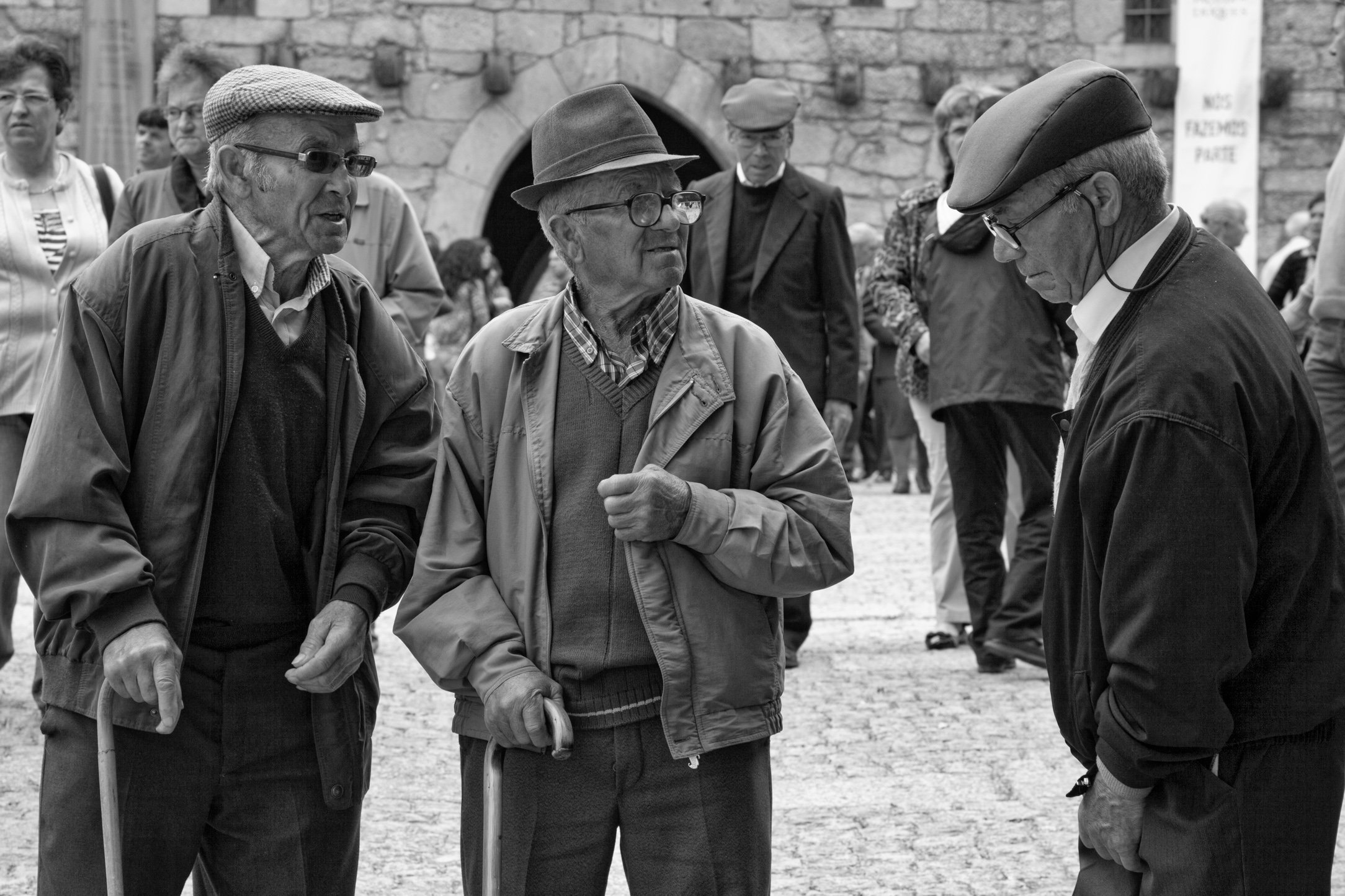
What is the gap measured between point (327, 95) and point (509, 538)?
0.82 m

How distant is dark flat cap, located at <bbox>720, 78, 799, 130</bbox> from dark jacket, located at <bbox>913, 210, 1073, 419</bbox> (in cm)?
76

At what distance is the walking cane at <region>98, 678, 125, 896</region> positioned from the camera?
2748 millimetres

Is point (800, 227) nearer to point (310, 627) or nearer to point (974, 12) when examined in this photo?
point (310, 627)

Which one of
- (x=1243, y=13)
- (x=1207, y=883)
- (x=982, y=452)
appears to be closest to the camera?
(x=1207, y=883)

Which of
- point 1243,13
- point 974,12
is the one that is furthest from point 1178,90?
point 974,12

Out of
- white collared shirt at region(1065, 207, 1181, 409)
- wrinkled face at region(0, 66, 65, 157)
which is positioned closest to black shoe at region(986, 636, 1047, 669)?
wrinkled face at region(0, 66, 65, 157)

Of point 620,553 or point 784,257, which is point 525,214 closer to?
point 784,257

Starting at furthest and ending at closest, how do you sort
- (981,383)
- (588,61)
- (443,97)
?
(588,61)
(443,97)
(981,383)

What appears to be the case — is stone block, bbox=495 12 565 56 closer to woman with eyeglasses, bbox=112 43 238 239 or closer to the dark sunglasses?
woman with eyeglasses, bbox=112 43 238 239

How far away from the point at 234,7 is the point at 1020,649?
10143mm

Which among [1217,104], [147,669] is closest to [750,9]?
[1217,104]

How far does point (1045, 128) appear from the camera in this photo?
2490mm

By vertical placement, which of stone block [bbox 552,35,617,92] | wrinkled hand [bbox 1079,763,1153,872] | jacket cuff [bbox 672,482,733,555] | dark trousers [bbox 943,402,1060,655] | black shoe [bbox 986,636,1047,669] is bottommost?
black shoe [bbox 986,636,1047,669]

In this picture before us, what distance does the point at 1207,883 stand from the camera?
2.46 meters
